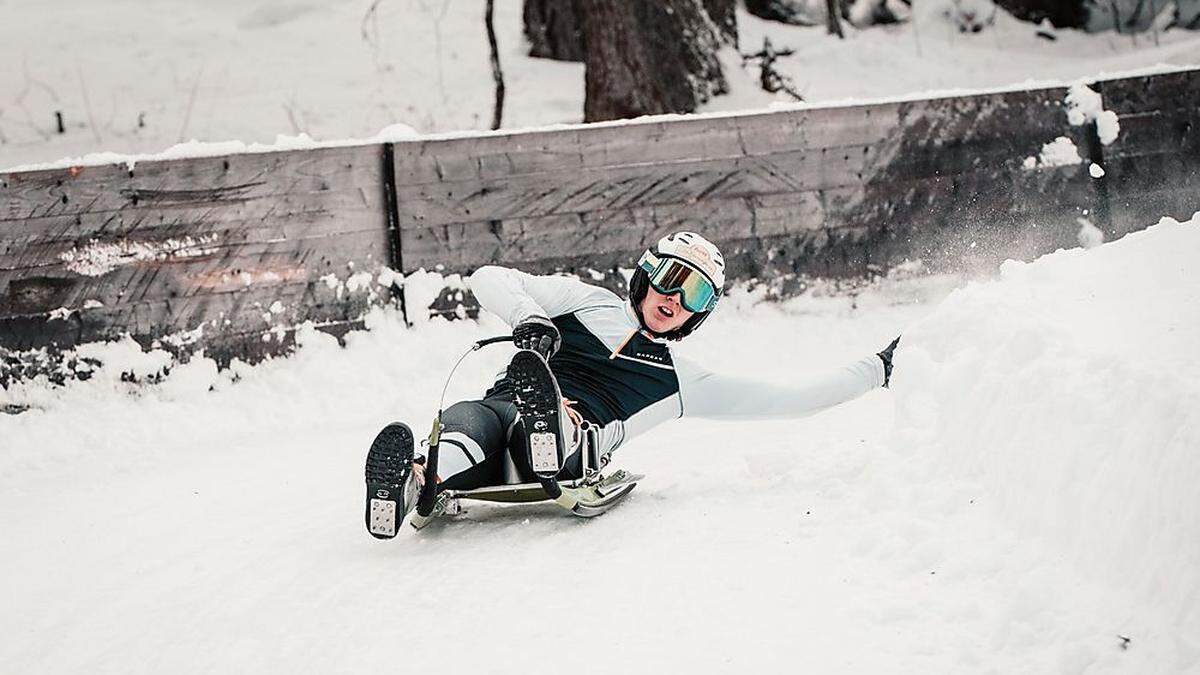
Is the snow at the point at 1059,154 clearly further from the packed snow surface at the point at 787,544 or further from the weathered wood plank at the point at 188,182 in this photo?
the weathered wood plank at the point at 188,182

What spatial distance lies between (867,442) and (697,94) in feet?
22.9

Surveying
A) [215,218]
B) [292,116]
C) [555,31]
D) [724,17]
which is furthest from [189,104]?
[215,218]

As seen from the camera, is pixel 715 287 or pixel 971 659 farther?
pixel 715 287

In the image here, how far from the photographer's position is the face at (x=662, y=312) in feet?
14.2

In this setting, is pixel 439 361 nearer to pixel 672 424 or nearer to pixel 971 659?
pixel 672 424

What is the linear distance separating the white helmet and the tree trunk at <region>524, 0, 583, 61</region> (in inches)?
329

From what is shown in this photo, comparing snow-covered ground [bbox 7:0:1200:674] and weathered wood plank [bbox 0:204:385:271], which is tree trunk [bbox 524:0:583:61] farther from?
weathered wood plank [bbox 0:204:385:271]

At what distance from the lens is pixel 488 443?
412cm

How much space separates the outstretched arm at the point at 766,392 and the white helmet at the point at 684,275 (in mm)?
204

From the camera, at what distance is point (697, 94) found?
10.8 meters

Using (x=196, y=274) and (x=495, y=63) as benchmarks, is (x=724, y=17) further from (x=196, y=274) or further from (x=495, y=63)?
(x=196, y=274)

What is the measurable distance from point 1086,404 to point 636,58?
6.83 metres

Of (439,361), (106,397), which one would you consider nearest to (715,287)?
(439,361)

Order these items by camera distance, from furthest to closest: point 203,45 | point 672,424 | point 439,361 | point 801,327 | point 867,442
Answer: point 203,45 < point 801,327 < point 439,361 < point 672,424 < point 867,442
